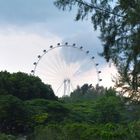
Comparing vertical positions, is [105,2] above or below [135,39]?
above

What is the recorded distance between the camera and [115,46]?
20250 millimetres

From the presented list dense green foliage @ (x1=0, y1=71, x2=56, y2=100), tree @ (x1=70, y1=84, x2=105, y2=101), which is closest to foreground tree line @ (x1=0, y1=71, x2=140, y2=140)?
dense green foliage @ (x1=0, y1=71, x2=56, y2=100)

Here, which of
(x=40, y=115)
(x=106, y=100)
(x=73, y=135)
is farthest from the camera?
(x=106, y=100)

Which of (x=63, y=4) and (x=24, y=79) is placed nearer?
(x=63, y=4)

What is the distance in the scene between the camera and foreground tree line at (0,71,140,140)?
1143 inches

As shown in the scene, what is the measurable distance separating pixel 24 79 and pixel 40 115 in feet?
75.3

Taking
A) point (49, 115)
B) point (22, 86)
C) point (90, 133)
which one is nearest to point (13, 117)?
point (49, 115)

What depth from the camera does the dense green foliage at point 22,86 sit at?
91750mm

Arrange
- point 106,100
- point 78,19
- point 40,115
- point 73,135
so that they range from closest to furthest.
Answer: point 78,19, point 73,135, point 40,115, point 106,100

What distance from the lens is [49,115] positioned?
252 feet

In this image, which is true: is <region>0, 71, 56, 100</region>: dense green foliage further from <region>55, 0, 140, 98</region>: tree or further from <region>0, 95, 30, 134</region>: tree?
<region>55, 0, 140, 98</region>: tree

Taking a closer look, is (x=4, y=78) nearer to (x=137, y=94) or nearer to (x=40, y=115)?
(x=40, y=115)

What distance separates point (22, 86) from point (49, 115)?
16.2m

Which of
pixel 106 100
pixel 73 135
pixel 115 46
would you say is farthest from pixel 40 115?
pixel 115 46
